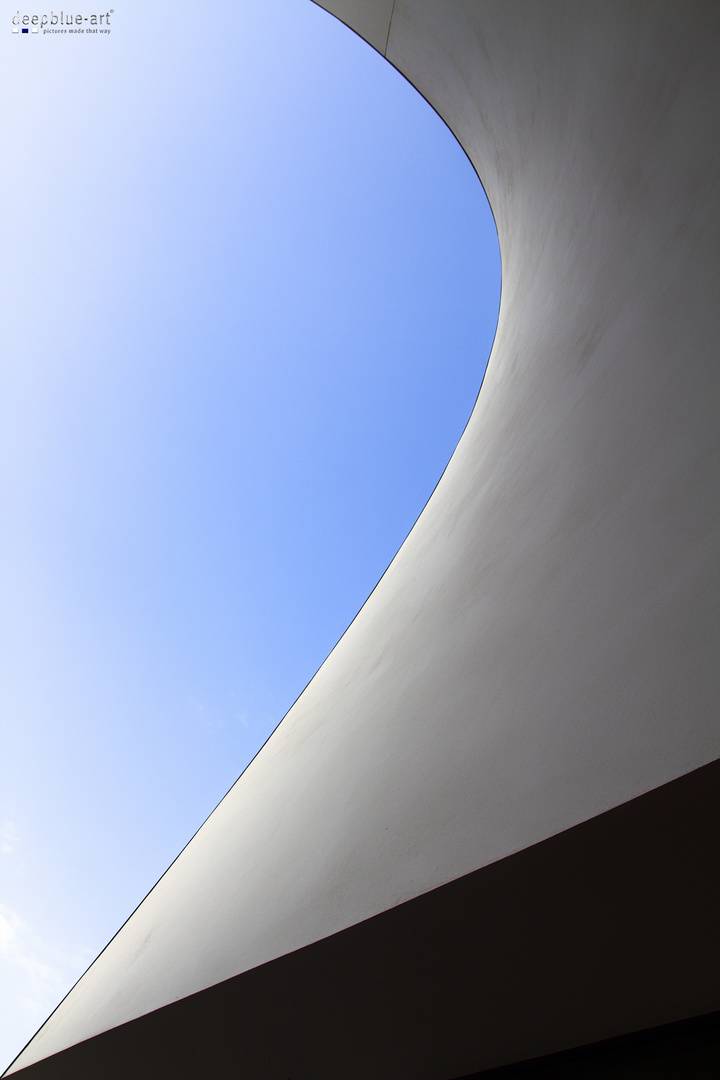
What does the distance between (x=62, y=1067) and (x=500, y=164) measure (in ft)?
19.3

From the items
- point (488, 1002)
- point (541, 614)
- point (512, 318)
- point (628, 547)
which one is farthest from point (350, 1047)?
point (512, 318)

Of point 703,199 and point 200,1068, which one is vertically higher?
point 703,199

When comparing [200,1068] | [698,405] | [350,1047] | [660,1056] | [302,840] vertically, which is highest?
[698,405]

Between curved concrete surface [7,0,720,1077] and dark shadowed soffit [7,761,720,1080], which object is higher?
curved concrete surface [7,0,720,1077]

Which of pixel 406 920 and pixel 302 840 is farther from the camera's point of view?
pixel 302 840

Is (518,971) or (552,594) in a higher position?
(552,594)

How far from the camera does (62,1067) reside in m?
2.62

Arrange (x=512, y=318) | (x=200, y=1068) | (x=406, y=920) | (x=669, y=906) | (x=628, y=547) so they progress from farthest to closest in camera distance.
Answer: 1. (x=512, y=318)
2. (x=200, y=1068)
3. (x=628, y=547)
4. (x=406, y=920)
5. (x=669, y=906)

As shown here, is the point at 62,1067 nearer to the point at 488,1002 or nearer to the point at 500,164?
the point at 488,1002

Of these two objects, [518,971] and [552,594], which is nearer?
[518,971]

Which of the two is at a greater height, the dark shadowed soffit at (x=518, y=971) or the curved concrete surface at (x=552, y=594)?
the curved concrete surface at (x=552, y=594)

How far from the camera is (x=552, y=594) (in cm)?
175

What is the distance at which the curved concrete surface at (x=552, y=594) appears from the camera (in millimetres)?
1212

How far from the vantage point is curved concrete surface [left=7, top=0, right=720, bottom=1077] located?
1.21m
